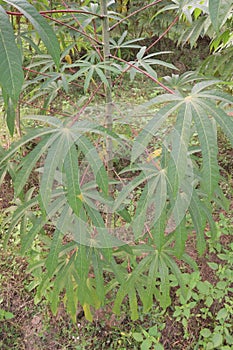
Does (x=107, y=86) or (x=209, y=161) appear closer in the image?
(x=209, y=161)

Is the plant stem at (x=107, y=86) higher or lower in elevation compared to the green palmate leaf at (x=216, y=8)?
lower

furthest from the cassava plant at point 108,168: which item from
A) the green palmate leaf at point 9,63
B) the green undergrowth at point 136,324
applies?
the green undergrowth at point 136,324

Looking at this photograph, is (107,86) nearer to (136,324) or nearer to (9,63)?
(9,63)

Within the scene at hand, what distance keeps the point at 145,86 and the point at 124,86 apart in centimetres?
16

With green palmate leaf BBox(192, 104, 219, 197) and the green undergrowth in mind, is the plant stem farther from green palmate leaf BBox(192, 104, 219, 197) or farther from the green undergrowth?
the green undergrowth

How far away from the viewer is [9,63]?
568mm

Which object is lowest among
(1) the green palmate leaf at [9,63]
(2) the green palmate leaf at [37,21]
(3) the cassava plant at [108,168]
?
(3) the cassava plant at [108,168]

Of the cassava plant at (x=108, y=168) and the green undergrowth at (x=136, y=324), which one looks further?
the green undergrowth at (x=136, y=324)

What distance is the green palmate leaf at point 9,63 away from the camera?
568mm

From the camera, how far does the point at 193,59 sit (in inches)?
132

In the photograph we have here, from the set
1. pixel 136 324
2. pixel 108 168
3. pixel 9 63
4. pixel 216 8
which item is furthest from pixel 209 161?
pixel 136 324

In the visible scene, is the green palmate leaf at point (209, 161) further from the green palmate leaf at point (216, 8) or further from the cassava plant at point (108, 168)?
the green palmate leaf at point (216, 8)

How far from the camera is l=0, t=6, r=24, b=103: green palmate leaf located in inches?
22.4

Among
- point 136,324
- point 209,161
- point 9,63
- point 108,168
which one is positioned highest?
point 9,63
